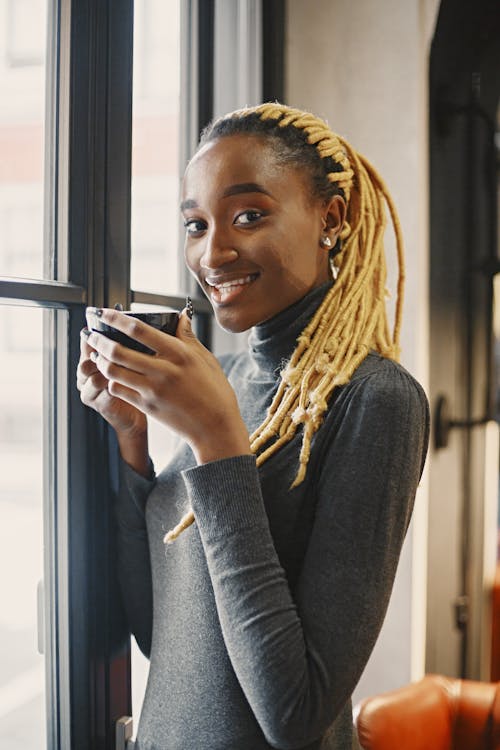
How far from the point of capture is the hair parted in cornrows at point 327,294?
81 cm

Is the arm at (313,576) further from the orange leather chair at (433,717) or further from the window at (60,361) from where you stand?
the orange leather chair at (433,717)

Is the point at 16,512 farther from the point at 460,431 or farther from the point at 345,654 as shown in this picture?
the point at 460,431

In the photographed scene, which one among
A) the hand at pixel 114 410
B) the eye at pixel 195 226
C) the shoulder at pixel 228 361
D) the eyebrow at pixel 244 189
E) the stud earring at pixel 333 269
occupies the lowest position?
the hand at pixel 114 410

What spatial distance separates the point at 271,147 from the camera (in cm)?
80

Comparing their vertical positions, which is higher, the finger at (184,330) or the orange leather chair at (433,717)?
the finger at (184,330)

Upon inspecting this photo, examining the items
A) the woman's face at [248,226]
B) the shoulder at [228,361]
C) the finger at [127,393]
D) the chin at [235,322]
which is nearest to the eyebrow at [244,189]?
the woman's face at [248,226]

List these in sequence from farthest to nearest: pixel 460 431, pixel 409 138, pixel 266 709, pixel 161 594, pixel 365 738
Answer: pixel 460 431, pixel 409 138, pixel 365 738, pixel 161 594, pixel 266 709

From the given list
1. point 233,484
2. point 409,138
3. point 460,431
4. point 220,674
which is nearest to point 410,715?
point 220,674

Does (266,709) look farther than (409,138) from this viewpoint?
No

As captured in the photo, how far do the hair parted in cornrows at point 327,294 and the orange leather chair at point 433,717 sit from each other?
58 cm

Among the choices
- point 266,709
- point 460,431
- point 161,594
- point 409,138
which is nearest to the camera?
point 266,709

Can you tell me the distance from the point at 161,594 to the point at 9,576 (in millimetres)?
198

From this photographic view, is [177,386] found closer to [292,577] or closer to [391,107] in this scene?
[292,577]

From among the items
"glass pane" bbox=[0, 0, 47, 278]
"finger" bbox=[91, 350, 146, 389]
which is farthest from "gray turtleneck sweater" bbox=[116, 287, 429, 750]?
"glass pane" bbox=[0, 0, 47, 278]
